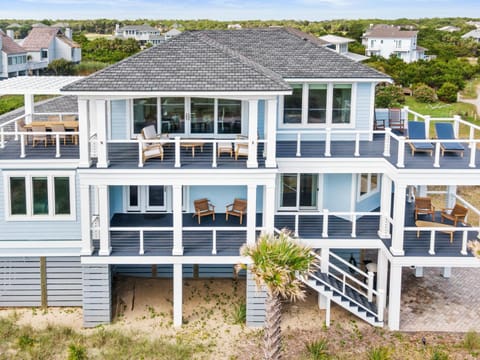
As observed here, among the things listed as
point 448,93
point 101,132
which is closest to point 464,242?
point 101,132

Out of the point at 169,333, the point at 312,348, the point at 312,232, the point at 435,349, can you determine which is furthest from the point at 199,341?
the point at 435,349

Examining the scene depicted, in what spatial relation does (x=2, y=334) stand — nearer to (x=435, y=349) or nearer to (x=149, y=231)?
(x=149, y=231)

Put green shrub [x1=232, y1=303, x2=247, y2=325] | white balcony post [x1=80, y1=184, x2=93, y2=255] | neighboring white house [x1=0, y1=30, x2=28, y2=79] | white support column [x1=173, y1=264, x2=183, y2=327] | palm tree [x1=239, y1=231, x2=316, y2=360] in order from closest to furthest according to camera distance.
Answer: palm tree [x1=239, y1=231, x2=316, y2=360] < white balcony post [x1=80, y1=184, x2=93, y2=255] < white support column [x1=173, y1=264, x2=183, y2=327] < green shrub [x1=232, y1=303, x2=247, y2=325] < neighboring white house [x1=0, y1=30, x2=28, y2=79]

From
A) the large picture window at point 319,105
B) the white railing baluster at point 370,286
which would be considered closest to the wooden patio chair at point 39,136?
the large picture window at point 319,105

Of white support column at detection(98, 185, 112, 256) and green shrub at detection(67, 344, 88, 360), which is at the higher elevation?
white support column at detection(98, 185, 112, 256)

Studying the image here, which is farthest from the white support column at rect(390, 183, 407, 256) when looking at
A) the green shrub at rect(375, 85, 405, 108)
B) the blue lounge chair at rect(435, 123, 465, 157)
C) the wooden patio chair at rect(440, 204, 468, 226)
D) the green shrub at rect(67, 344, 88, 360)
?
the green shrub at rect(375, 85, 405, 108)

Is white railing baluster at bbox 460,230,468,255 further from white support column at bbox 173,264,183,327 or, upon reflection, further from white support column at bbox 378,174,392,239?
white support column at bbox 173,264,183,327

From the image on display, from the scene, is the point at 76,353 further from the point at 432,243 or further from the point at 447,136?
the point at 447,136
